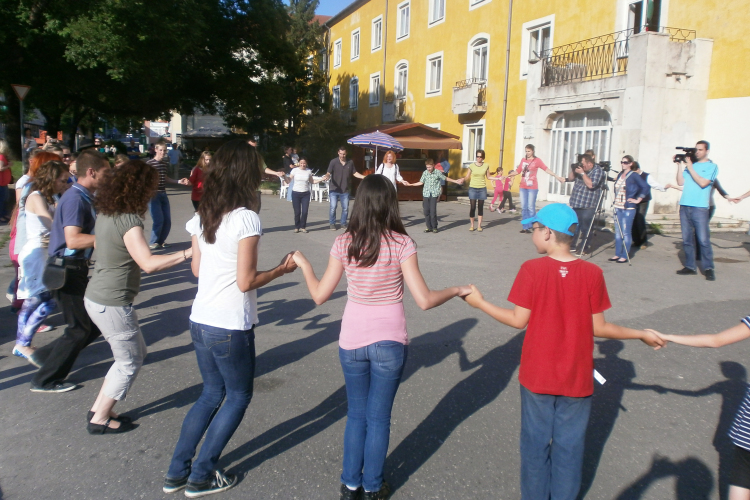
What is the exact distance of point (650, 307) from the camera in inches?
270

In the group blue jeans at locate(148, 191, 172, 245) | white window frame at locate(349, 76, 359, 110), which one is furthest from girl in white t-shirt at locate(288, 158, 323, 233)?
white window frame at locate(349, 76, 359, 110)

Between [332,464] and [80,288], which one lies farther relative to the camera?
[80,288]

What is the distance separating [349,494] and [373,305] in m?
0.98

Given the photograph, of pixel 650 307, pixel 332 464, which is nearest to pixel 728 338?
pixel 332 464

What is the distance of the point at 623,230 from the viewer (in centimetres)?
952

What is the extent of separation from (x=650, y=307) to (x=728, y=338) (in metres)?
4.65

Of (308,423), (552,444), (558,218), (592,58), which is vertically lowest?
(308,423)

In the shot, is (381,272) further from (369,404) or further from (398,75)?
(398,75)

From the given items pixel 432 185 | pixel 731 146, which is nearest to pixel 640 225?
pixel 432 185

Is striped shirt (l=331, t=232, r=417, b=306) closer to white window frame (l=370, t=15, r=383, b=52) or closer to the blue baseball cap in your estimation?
the blue baseball cap

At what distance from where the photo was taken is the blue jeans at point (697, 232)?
26.7ft

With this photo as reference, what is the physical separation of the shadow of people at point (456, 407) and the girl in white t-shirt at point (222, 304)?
100 cm

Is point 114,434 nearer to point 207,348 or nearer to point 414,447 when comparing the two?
point 207,348

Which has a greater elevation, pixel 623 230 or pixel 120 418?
pixel 623 230
